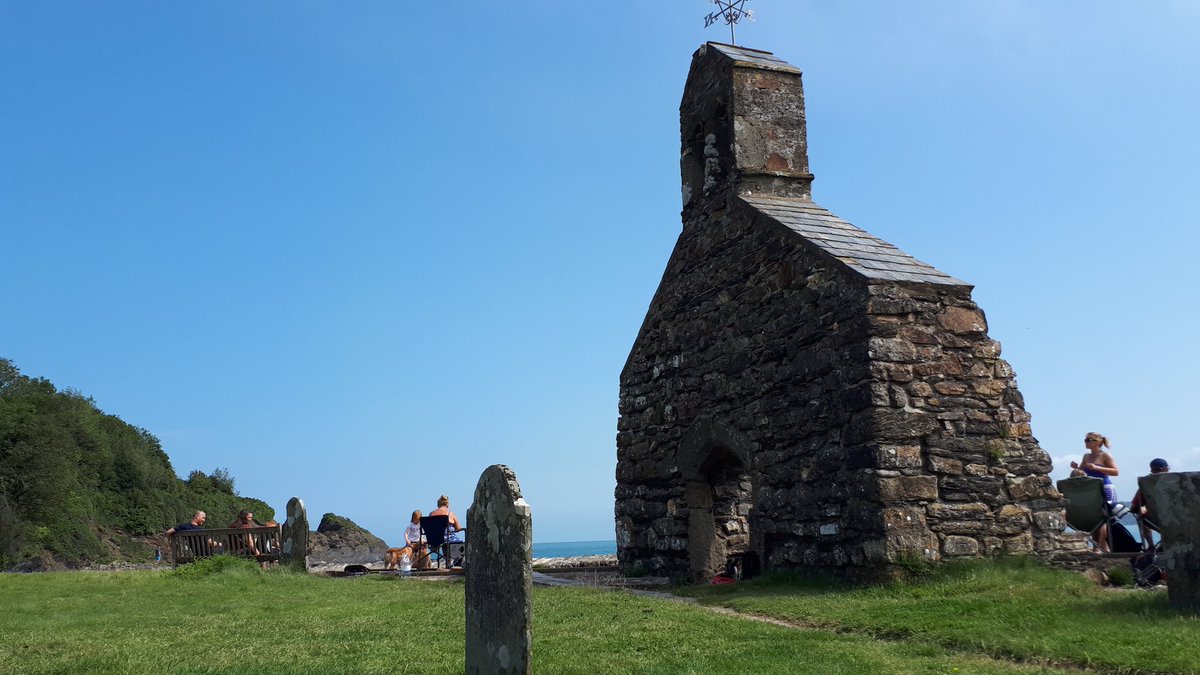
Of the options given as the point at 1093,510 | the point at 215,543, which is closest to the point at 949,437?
the point at 1093,510

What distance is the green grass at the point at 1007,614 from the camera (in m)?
6.80

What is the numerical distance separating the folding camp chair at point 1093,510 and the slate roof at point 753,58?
6.95 meters

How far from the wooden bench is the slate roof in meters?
10.6

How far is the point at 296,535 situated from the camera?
15.9 metres

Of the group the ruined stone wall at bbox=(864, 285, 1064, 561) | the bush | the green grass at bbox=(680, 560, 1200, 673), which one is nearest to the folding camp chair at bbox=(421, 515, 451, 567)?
the bush

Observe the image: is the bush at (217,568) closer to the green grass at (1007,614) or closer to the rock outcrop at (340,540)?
the green grass at (1007,614)

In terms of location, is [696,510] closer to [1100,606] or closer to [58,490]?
[1100,606]

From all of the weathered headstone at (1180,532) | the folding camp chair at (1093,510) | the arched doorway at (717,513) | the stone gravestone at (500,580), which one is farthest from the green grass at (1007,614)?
the stone gravestone at (500,580)

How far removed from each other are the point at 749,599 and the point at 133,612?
639 cm

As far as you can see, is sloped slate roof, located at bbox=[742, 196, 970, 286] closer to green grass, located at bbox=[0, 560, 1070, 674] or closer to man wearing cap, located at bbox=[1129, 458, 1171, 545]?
man wearing cap, located at bbox=[1129, 458, 1171, 545]

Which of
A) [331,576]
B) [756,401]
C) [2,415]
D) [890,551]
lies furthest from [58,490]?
[890,551]

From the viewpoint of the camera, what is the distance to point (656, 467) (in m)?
14.7

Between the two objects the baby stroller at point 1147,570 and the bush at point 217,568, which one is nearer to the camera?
the baby stroller at point 1147,570

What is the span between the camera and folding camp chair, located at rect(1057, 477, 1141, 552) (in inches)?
426
